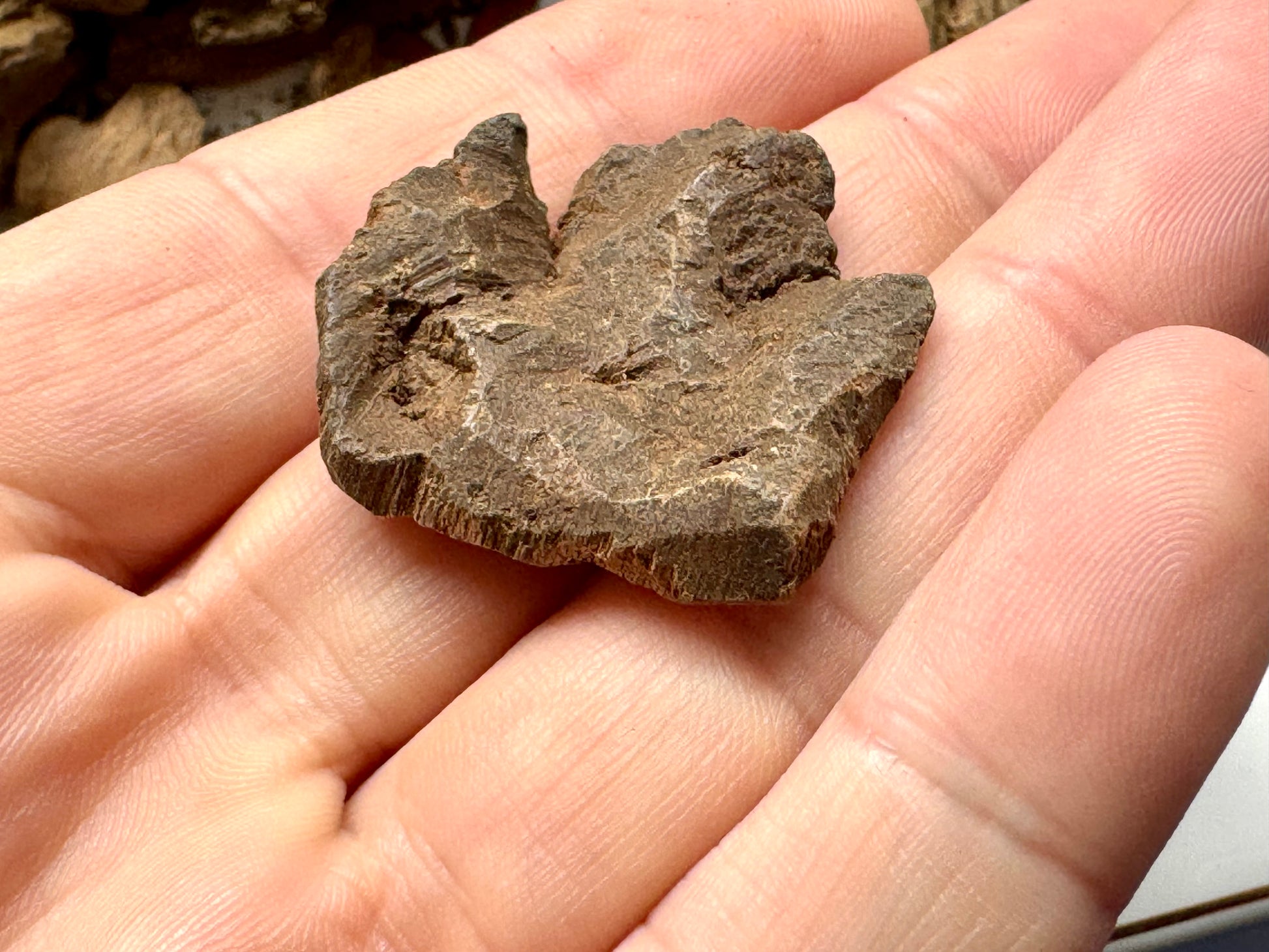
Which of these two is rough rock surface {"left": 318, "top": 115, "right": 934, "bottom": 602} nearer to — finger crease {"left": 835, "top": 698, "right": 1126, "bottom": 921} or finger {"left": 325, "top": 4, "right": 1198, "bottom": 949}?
finger {"left": 325, "top": 4, "right": 1198, "bottom": 949}

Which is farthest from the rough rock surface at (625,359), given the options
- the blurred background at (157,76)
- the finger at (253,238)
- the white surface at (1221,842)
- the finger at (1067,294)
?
the blurred background at (157,76)

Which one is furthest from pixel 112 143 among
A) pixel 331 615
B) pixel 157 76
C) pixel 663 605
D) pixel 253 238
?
pixel 663 605

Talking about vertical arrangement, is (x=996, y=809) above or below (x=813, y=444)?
below

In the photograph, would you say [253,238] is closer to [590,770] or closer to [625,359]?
[625,359]

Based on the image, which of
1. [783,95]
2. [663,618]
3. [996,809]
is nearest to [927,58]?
[783,95]

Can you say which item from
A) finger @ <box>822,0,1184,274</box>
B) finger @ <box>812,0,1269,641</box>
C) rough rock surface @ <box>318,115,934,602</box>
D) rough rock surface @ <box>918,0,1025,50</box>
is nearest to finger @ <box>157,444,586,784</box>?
rough rock surface @ <box>318,115,934,602</box>

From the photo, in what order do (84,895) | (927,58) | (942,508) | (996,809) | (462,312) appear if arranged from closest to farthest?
1. (996,809)
2. (84,895)
3. (942,508)
4. (462,312)
5. (927,58)

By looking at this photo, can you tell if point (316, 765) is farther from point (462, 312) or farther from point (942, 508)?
point (942, 508)
